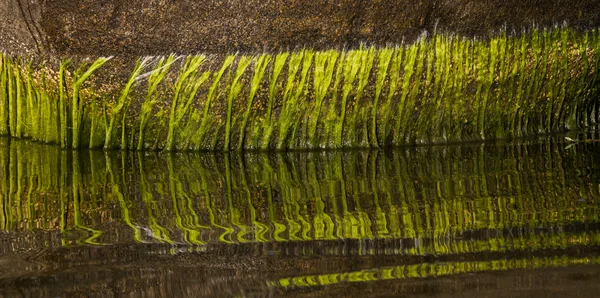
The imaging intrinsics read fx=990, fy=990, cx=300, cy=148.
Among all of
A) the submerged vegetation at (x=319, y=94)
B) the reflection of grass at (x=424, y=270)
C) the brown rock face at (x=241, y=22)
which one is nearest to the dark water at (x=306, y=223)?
the reflection of grass at (x=424, y=270)

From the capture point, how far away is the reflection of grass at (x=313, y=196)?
3502 mm

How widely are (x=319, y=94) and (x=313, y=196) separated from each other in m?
1.05

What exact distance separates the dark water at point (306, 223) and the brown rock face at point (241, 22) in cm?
59

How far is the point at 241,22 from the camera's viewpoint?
16.2ft

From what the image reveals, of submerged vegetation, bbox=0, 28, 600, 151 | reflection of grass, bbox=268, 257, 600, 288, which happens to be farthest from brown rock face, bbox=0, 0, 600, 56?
reflection of grass, bbox=268, 257, 600, 288

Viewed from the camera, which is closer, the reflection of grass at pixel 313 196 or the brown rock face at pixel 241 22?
the reflection of grass at pixel 313 196

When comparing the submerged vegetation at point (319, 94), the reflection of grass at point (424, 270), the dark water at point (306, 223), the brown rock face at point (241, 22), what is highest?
the brown rock face at point (241, 22)

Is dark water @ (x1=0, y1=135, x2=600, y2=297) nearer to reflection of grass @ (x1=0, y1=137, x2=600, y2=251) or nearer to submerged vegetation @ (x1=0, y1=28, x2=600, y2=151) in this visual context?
reflection of grass @ (x1=0, y1=137, x2=600, y2=251)

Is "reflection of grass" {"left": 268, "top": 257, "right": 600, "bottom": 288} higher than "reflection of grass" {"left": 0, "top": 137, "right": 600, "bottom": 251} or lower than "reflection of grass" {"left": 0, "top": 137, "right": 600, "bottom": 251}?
lower

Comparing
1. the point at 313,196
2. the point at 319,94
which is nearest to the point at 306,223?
the point at 313,196

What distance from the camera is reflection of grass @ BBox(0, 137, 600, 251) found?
350cm

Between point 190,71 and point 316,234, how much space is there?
71.5 inches

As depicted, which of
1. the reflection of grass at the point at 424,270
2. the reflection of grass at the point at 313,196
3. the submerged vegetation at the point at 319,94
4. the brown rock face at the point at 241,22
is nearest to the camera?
the reflection of grass at the point at 424,270

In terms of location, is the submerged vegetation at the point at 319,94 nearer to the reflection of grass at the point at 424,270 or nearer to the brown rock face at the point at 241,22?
the brown rock face at the point at 241,22
